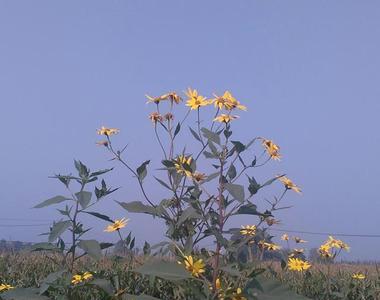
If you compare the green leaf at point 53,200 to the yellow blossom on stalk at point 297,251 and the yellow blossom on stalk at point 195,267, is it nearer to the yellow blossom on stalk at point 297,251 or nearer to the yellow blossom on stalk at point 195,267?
the yellow blossom on stalk at point 195,267

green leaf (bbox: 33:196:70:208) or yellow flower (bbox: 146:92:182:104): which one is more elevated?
yellow flower (bbox: 146:92:182:104)

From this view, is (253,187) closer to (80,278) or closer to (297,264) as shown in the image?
(80,278)

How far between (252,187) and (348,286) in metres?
1.90

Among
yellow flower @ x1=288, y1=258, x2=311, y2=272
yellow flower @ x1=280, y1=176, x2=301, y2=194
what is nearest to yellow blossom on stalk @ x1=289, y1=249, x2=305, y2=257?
yellow flower @ x1=288, y1=258, x2=311, y2=272

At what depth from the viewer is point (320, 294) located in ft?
11.4

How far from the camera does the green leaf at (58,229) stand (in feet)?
7.01

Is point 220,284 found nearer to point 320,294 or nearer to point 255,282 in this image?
point 255,282

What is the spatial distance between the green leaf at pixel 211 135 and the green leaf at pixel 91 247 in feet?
2.05

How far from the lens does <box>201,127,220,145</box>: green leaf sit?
2.05 metres

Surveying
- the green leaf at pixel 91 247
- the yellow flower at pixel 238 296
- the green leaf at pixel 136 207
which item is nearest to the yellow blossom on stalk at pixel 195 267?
the yellow flower at pixel 238 296

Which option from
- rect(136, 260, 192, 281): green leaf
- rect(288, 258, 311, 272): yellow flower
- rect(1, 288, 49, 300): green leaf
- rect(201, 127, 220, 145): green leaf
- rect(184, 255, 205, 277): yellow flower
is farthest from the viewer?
rect(288, 258, 311, 272): yellow flower

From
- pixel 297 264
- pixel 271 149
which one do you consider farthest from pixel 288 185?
pixel 297 264

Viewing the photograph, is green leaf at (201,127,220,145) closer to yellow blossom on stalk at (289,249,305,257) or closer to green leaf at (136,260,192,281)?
green leaf at (136,260,192,281)

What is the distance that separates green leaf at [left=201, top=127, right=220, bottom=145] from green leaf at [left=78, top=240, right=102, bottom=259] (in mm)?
625
